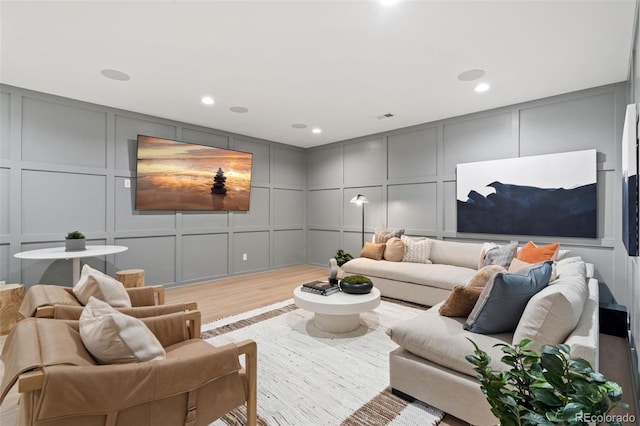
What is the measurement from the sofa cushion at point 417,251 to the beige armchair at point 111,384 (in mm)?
3369

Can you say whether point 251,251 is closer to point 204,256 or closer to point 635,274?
point 204,256

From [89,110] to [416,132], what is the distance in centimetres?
482

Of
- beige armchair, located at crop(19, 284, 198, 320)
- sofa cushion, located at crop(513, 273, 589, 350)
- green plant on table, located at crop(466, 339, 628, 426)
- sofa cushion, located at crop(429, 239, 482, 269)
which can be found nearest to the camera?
green plant on table, located at crop(466, 339, 628, 426)

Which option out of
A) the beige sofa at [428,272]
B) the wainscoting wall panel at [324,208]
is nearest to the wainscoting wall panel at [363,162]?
the wainscoting wall panel at [324,208]

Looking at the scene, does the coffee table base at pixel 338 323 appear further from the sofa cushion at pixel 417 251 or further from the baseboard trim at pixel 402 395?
the sofa cushion at pixel 417 251

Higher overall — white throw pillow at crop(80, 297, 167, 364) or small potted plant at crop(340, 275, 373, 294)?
white throw pillow at crop(80, 297, 167, 364)

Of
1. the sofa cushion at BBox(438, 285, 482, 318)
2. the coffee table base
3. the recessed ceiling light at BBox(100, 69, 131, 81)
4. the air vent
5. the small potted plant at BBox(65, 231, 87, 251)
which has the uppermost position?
the air vent

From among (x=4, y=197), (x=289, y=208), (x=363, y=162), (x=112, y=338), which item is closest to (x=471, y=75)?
(x=363, y=162)

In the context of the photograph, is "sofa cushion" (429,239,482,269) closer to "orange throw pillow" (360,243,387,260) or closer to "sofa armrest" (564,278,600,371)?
"orange throw pillow" (360,243,387,260)

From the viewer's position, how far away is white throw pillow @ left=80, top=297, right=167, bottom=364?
1.26m

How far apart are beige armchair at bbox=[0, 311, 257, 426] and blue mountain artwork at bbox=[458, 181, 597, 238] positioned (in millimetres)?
3853

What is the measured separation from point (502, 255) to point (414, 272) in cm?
104

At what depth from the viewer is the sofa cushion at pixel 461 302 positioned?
2119 millimetres

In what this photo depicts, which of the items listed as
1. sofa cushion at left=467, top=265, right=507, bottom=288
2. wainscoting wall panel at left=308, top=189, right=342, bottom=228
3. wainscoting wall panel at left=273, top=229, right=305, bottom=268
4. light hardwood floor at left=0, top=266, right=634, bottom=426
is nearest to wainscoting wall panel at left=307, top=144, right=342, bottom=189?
wainscoting wall panel at left=308, top=189, right=342, bottom=228
